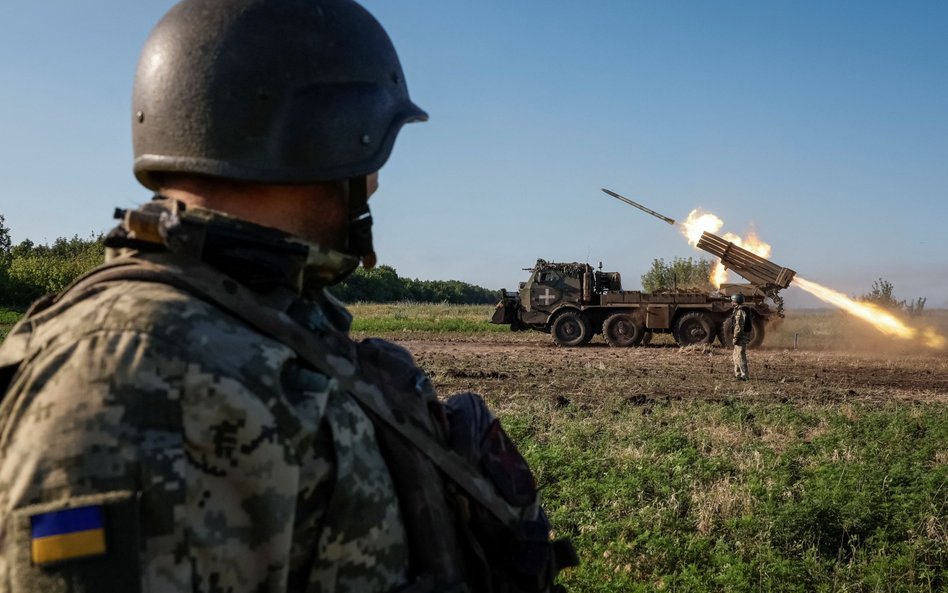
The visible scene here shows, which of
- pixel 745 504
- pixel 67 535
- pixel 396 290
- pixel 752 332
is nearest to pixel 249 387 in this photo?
pixel 67 535

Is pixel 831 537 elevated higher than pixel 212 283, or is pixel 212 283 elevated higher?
pixel 212 283

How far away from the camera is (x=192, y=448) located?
1.31 meters

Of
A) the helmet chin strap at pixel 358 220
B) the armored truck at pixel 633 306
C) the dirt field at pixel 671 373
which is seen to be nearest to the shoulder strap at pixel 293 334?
the helmet chin strap at pixel 358 220

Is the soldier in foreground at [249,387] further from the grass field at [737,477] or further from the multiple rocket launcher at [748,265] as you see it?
the multiple rocket launcher at [748,265]

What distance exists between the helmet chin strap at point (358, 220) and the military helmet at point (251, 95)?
0.06 meters

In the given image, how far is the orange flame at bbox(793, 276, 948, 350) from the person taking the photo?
80.9 feet

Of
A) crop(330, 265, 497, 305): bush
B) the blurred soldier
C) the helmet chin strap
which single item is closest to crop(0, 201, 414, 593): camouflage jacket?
the helmet chin strap

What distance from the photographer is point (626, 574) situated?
5379 millimetres

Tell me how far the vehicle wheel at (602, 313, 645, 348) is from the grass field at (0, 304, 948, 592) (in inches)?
371

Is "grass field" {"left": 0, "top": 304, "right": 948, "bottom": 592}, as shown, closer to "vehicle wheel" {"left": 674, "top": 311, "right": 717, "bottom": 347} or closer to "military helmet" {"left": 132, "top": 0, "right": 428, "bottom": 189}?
"military helmet" {"left": 132, "top": 0, "right": 428, "bottom": 189}

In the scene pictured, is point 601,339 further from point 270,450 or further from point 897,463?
point 270,450

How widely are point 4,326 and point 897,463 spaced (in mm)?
29227

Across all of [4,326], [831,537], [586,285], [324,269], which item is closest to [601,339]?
[586,285]

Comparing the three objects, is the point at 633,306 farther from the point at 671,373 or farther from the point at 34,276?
the point at 34,276
